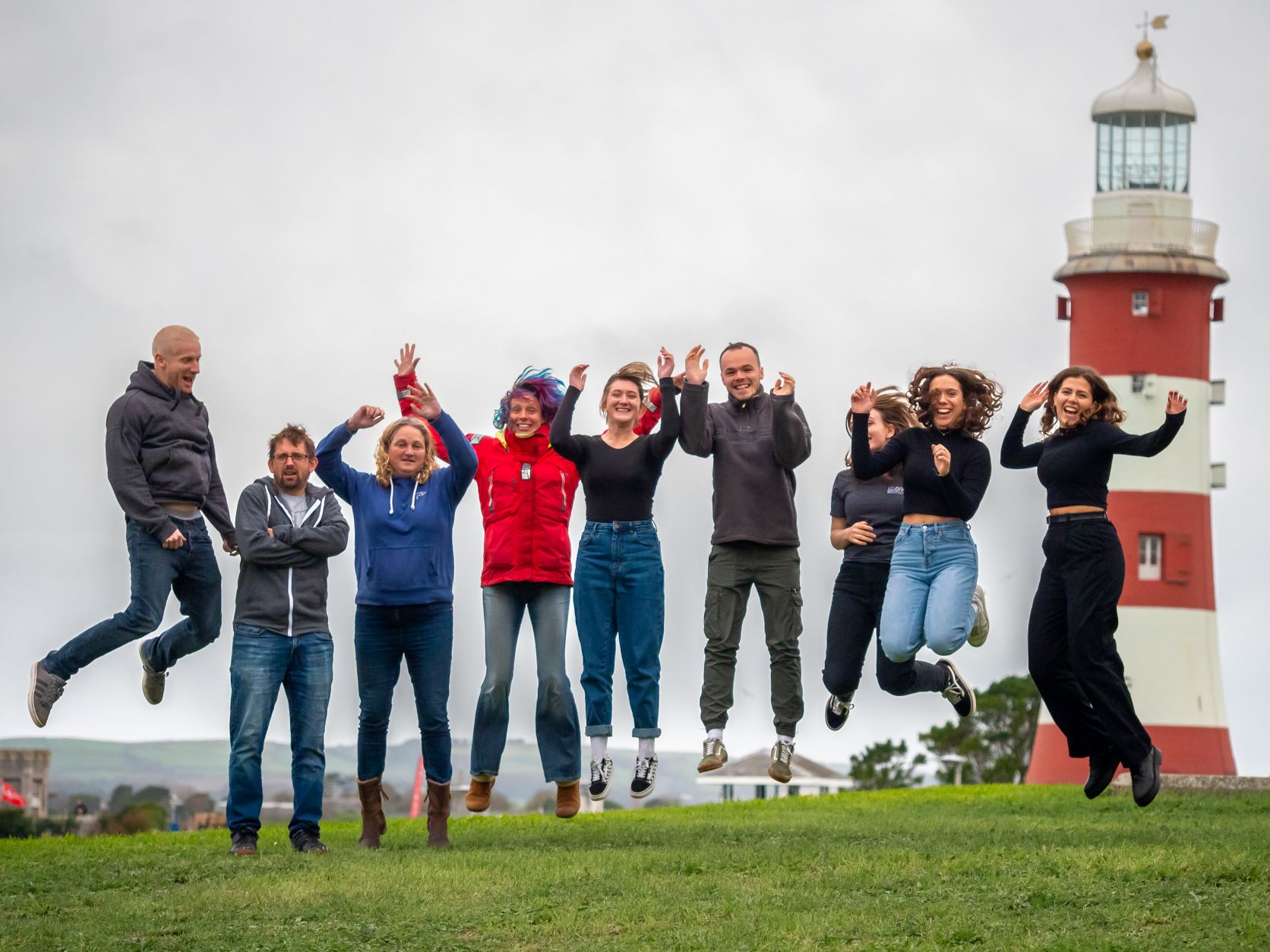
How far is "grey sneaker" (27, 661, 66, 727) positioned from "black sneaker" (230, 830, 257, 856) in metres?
1.81

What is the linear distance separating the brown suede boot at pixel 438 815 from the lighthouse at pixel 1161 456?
92.1ft

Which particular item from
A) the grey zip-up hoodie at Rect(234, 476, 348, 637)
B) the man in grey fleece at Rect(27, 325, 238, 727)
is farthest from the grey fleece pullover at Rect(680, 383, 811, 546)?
the man in grey fleece at Rect(27, 325, 238, 727)

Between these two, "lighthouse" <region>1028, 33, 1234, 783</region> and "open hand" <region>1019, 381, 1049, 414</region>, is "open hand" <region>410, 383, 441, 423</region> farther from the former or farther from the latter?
"lighthouse" <region>1028, 33, 1234, 783</region>

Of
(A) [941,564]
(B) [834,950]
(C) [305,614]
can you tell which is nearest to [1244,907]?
(B) [834,950]

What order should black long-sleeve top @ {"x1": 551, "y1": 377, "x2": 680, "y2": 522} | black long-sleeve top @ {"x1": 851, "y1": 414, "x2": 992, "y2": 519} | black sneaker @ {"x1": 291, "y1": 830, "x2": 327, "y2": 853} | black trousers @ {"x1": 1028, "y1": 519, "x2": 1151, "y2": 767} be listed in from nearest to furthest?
black trousers @ {"x1": 1028, "y1": 519, "x2": 1151, "y2": 767}, black sneaker @ {"x1": 291, "y1": 830, "x2": 327, "y2": 853}, black long-sleeve top @ {"x1": 851, "y1": 414, "x2": 992, "y2": 519}, black long-sleeve top @ {"x1": 551, "y1": 377, "x2": 680, "y2": 522}

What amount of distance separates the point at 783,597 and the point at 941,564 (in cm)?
122

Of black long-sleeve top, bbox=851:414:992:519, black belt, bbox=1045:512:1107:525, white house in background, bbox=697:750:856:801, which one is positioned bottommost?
white house in background, bbox=697:750:856:801

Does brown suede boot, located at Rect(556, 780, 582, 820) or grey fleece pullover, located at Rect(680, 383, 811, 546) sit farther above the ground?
grey fleece pullover, located at Rect(680, 383, 811, 546)

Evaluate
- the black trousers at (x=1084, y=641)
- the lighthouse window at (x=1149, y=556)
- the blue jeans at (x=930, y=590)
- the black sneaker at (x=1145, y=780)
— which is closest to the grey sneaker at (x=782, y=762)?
the blue jeans at (x=930, y=590)

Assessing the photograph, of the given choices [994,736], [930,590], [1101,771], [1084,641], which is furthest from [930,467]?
[994,736]

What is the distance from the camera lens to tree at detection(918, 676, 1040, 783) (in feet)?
170

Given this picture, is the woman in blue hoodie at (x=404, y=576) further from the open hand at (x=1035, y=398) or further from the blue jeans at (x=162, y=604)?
the open hand at (x=1035, y=398)

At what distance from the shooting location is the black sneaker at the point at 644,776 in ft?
47.6

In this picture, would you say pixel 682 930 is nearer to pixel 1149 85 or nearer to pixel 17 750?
pixel 1149 85
